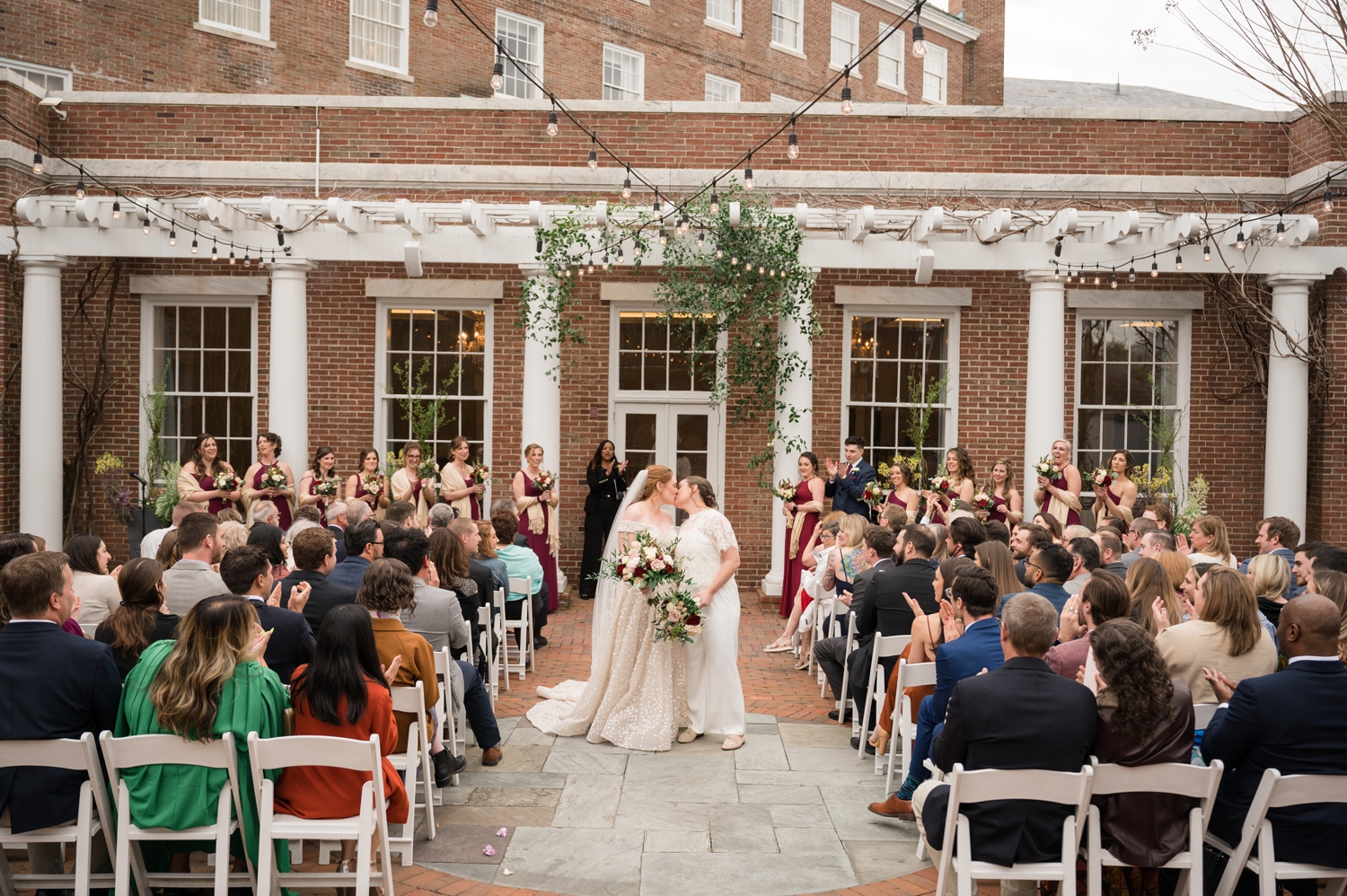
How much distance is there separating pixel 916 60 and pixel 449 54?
518 inches

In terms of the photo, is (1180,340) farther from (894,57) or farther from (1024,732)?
(894,57)

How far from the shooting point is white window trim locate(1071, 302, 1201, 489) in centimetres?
Answer: 1266

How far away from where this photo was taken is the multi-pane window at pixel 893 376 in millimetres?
12969

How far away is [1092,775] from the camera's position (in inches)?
155

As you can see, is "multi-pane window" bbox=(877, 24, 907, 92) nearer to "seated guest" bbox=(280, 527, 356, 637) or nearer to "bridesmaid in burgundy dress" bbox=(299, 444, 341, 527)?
"bridesmaid in burgundy dress" bbox=(299, 444, 341, 527)

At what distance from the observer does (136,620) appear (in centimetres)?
476

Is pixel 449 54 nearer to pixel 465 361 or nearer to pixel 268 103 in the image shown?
pixel 268 103

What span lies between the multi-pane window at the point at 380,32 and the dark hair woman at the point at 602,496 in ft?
35.9

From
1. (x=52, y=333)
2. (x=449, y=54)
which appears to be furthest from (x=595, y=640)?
(x=449, y=54)

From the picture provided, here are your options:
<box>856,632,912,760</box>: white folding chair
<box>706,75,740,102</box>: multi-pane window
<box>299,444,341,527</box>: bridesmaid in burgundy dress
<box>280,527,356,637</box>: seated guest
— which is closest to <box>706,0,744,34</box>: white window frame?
<box>706,75,740,102</box>: multi-pane window

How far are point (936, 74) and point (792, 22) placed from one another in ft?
17.4

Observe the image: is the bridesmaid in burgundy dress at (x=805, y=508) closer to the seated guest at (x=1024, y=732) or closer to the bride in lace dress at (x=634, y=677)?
the bride in lace dress at (x=634, y=677)

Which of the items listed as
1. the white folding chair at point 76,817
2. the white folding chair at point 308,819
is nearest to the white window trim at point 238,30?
the white folding chair at point 76,817

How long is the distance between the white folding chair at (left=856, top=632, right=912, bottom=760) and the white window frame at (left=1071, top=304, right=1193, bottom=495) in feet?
23.8
